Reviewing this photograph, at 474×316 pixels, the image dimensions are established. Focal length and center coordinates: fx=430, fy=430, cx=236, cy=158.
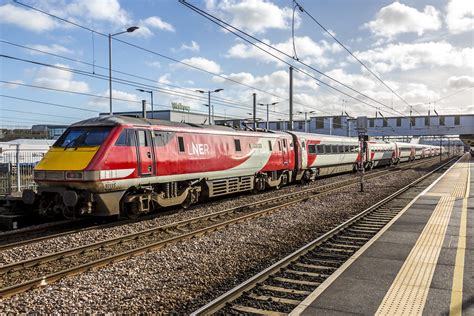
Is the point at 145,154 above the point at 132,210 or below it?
above

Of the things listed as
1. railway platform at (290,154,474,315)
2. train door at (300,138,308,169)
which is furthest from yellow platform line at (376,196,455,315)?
train door at (300,138,308,169)

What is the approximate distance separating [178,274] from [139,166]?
5.05m

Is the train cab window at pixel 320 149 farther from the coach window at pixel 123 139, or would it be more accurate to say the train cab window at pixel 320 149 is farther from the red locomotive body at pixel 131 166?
the coach window at pixel 123 139

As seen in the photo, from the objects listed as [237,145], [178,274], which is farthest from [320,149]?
[178,274]

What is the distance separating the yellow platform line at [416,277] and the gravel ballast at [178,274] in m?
2.39

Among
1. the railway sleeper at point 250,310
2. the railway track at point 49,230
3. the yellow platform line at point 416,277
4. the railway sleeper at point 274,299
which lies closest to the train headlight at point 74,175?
the railway track at point 49,230

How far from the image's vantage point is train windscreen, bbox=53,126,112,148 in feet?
37.2

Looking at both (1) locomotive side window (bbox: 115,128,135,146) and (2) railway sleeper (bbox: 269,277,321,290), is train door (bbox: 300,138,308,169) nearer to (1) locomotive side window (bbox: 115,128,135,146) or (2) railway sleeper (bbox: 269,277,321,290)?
(1) locomotive side window (bbox: 115,128,135,146)

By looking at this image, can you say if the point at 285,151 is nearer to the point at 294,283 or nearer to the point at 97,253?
the point at 97,253

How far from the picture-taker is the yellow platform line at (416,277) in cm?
545

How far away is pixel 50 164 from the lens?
11.5m

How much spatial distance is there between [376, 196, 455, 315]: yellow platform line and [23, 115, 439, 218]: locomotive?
285 inches

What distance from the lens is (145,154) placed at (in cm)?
1219

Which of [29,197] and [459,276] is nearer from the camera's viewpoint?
[459,276]
